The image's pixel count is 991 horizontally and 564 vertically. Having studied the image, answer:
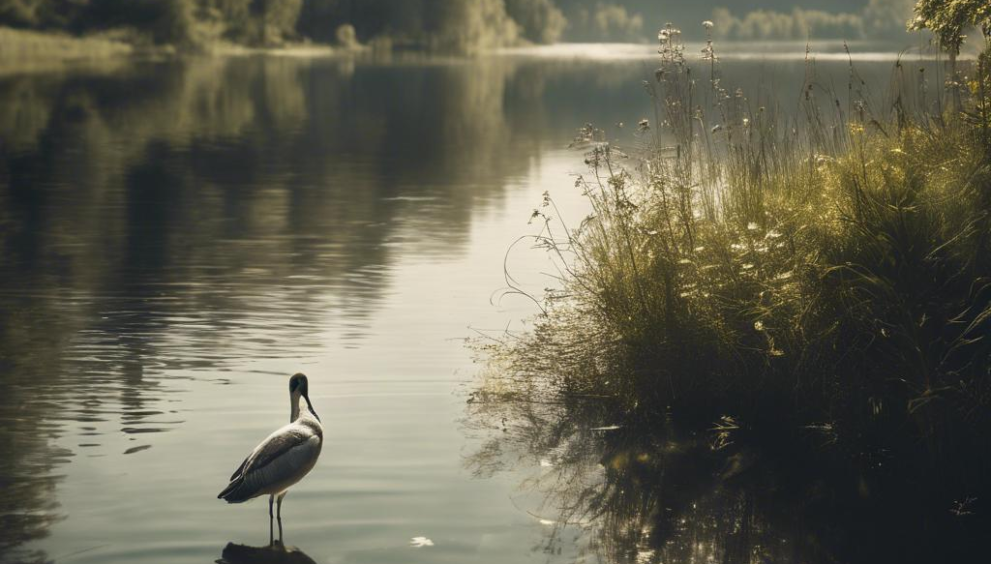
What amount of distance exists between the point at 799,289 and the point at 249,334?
4.88m

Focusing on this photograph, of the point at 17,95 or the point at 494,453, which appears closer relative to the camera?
the point at 494,453

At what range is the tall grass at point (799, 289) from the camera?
28.1ft

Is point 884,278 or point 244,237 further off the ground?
point 884,278

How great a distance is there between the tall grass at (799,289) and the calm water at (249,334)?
1119 mm

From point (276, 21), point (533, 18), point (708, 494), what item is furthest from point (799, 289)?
point (533, 18)

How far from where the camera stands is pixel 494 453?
29.9 ft

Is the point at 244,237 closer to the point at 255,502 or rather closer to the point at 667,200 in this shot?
the point at 667,200

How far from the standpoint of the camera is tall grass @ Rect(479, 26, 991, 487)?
856 cm

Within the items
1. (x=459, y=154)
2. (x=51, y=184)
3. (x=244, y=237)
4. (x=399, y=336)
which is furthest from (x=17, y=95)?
(x=399, y=336)

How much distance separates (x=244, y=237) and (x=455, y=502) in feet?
34.6

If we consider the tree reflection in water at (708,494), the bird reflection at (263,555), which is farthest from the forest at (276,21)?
the bird reflection at (263,555)

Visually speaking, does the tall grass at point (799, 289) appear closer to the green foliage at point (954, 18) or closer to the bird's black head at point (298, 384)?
the green foliage at point (954, 18)

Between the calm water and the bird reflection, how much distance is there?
3cm

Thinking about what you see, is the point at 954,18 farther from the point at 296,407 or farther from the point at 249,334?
the point at 249,334
